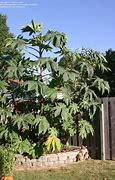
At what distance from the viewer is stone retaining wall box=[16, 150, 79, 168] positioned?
895 cm

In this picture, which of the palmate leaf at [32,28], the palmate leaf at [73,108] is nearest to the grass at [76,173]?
the palmate leaf at [73,108]

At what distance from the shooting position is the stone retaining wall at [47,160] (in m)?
8.95

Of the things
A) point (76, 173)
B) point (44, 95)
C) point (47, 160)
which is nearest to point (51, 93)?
point (44, 95)

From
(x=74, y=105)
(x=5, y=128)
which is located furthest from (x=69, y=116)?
(x=5, y=128)

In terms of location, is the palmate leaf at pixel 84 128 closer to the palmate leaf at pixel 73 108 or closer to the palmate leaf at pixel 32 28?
the palmate leaf at pixel 73 108

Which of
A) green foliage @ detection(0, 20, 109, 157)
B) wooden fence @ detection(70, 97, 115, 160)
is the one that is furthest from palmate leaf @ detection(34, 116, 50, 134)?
wooden fence @ detection(70, 97, 115, 160)

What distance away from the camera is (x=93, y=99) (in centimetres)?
979

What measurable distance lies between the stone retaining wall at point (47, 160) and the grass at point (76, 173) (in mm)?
211

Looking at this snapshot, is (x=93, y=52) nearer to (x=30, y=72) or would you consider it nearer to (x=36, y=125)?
(x=30, y=72)

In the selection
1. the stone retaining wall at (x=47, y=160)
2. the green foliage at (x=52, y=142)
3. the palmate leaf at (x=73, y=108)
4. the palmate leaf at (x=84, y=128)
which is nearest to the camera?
the green foliage at (x=52, y=142)

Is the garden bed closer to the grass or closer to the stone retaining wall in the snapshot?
the stone retaining wall

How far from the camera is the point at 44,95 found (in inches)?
344

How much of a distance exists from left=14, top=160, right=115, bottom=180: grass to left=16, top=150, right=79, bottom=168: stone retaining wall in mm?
211

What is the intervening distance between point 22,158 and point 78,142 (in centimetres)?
191
